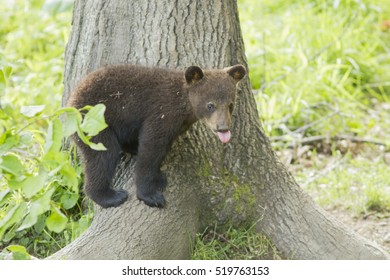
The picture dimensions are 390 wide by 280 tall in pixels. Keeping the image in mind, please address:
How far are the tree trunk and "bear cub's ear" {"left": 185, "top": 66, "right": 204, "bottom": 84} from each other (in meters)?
0.34

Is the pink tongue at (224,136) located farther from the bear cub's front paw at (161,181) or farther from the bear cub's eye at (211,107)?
the bear cub's front paw at (161,181)

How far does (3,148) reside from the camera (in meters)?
3.49

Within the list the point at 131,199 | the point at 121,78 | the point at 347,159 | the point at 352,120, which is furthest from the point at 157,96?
the point at 352,120

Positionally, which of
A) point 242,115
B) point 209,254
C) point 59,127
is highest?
point 59,127

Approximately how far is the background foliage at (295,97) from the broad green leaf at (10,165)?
147cm

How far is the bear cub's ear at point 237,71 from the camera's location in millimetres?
4504

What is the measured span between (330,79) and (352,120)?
631 millimetres

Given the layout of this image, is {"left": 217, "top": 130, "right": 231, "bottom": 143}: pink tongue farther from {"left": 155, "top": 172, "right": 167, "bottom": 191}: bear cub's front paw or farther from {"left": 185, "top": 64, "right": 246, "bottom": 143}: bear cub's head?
{"left": 155, "top": 172, "right": 167, "bottom": 191}: bear cub's front paw

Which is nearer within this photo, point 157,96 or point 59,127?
point 59,127

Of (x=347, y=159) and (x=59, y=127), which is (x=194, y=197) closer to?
(x=59, y=127)

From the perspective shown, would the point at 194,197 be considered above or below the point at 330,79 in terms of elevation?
above

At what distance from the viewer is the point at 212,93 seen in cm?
447

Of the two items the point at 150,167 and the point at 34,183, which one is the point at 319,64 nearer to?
the point at 150,167

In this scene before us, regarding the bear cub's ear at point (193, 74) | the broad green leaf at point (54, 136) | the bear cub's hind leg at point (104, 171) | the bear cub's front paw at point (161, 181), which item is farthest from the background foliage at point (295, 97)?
the broad green leaf at point (54, 136)
